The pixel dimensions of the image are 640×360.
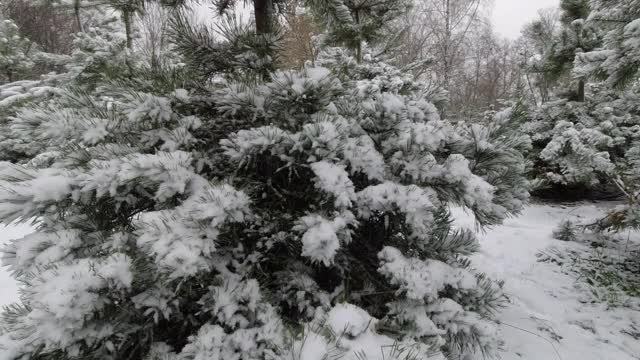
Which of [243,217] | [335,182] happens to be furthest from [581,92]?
[243,217]

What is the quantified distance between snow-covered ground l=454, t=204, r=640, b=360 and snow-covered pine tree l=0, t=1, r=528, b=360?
0.90m

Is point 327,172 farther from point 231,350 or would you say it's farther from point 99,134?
point 99,134

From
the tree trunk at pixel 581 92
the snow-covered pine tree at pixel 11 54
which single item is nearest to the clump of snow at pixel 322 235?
the tree trunk at pixel 581 92

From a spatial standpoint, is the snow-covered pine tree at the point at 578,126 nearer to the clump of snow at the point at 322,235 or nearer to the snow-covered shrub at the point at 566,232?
the snow-covered shrub at the point at 566,232

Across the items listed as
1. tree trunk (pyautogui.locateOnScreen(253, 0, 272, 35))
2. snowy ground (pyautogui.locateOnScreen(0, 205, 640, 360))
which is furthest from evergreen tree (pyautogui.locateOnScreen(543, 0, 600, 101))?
tree trunk (pyautogui.locateOnScreen(253, 0, 272, 35))

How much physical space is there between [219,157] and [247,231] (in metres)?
0.41

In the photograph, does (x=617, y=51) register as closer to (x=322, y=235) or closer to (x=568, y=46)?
(x=568, y=46)

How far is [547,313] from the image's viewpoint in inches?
106

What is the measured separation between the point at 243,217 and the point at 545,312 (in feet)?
8.83

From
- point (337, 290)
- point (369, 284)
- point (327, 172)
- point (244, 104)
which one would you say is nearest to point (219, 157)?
point (244, 104)

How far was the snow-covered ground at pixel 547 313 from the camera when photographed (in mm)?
2250

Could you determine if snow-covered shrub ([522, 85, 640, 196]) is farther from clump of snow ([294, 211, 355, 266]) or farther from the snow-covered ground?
clump of snow ([294, 211, 355, 266])

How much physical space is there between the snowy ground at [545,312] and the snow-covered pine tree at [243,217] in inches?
35.3

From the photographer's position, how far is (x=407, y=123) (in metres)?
Answer: 1.64
